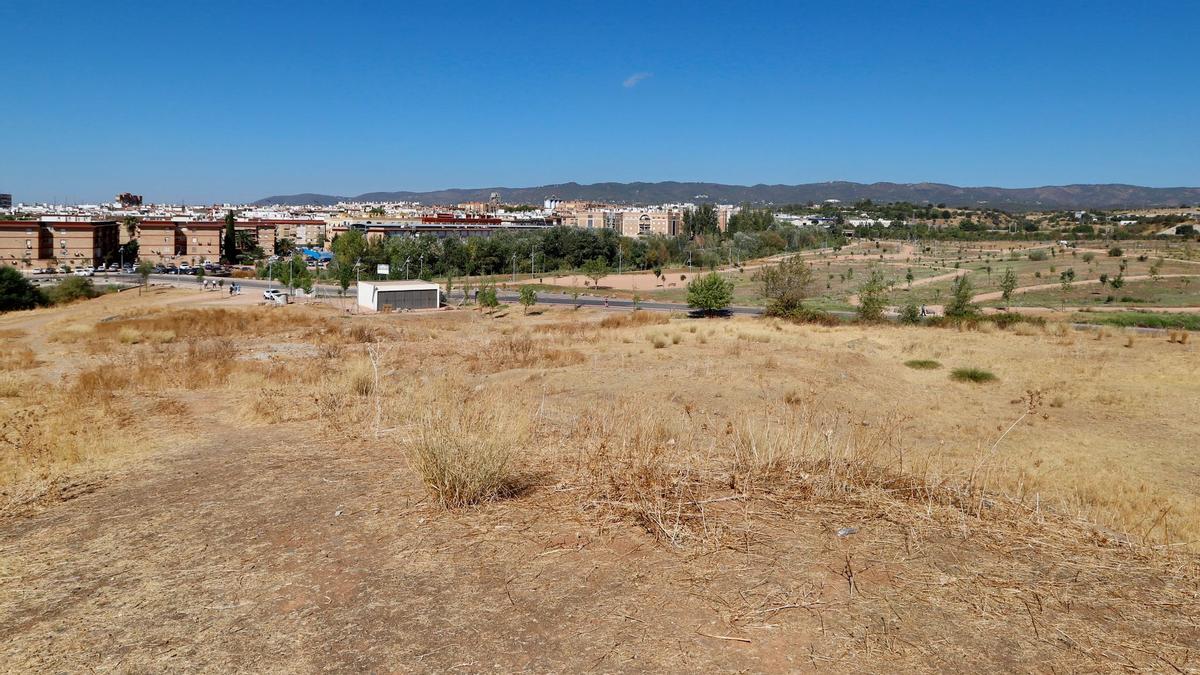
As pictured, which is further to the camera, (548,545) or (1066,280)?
(1066,280)

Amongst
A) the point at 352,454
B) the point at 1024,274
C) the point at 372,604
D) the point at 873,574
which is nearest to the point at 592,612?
the point at 372,604

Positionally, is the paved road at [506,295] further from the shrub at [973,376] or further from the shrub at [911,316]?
the shrub at [973,376]

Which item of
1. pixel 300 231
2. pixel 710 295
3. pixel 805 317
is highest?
pixel 300 231

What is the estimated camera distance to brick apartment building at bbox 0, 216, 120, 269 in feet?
282

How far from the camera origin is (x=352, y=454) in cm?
877

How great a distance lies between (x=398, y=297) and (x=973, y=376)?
37.8 meters

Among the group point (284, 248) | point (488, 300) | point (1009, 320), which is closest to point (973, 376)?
point (1009, 320)

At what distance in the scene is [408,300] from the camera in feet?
167

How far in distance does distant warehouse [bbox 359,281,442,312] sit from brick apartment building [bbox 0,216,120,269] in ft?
180

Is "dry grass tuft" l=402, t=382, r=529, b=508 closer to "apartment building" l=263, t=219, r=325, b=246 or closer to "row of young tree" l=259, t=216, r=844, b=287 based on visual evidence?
"row of young tree" l=259, t=216, r=844, b=287

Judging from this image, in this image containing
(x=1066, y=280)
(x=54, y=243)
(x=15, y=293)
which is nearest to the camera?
(x=15, y=293)

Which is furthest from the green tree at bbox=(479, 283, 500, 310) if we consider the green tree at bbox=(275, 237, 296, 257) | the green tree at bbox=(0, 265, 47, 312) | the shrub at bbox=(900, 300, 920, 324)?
the green tree at bbox=(275, 237, 296, 257)

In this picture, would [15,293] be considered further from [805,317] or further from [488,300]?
[805,317]

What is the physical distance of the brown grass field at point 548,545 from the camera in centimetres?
442
